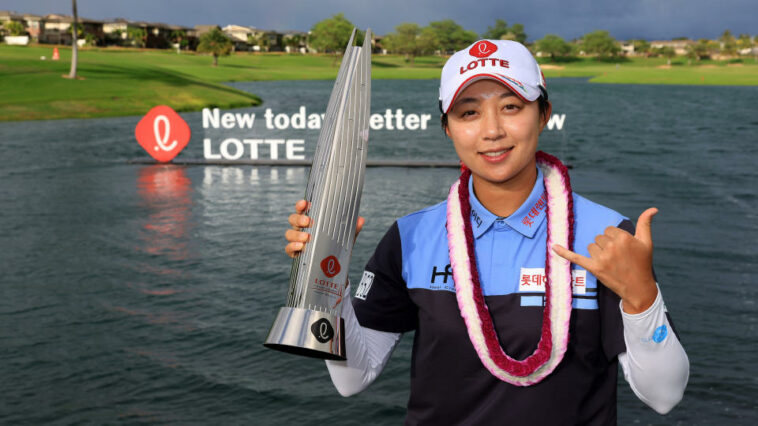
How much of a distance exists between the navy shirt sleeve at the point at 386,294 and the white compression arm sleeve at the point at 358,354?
0.07m

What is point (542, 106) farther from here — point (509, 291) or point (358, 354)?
point (358, 354)

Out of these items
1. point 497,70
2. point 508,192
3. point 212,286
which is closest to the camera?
point 497,70

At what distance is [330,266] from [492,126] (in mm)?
792

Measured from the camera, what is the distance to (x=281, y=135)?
1965 inches

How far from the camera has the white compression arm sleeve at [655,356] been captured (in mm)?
2703

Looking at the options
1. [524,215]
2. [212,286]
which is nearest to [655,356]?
[524,215]

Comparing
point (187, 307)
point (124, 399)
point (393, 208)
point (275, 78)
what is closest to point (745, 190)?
point (393, 208)

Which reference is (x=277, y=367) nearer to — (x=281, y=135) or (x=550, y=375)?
(x=550, y=375)

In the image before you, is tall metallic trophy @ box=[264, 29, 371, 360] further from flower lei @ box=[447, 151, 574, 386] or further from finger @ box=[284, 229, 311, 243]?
flower lei @ box=[447, 151, 574, 386]

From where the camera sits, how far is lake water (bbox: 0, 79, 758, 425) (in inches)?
396

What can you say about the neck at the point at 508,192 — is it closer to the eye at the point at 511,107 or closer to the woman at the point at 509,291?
the woman at the point at 509,291

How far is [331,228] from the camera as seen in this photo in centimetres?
296

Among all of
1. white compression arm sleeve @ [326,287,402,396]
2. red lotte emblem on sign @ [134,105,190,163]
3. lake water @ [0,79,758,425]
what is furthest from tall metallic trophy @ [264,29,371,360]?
red lotte emblem on sign @ [134,105,190,163]

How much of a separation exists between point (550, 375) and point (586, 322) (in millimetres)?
241
